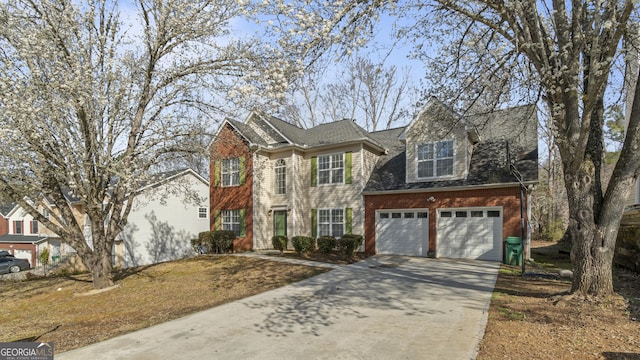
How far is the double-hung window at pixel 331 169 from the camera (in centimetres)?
1670

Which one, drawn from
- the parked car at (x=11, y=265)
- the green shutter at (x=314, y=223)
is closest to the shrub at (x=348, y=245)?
the green shutter at (x=314, y=223)

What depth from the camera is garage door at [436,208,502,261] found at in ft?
42.1

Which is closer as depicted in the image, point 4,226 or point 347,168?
point 347,168

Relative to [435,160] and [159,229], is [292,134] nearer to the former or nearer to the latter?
[435,160]

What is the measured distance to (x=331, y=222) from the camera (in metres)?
16.7

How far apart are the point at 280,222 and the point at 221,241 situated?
3.24 meters

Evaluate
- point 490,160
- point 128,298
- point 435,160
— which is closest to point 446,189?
point 435,160

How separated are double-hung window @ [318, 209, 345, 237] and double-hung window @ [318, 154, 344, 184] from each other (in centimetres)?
153

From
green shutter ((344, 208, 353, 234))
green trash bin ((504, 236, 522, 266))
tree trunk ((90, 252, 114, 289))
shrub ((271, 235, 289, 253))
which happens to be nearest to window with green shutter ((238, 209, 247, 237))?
shrub ((271, 235, 289, 253))

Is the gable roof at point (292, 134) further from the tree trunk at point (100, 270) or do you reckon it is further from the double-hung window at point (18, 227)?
the double-hung window at point (18, 227)

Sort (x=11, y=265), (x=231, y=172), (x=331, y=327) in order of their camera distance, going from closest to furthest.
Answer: (x=331, y=327) → (x=231, y=172) → (x=11, y=265)

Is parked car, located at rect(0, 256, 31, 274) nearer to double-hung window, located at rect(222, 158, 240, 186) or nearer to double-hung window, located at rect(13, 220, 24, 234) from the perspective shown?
double-hung window, located at rect(13, 220, 24, 234)

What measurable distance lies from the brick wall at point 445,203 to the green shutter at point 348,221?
2.47ft

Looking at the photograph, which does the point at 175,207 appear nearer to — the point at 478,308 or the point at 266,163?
the point at 266,163
